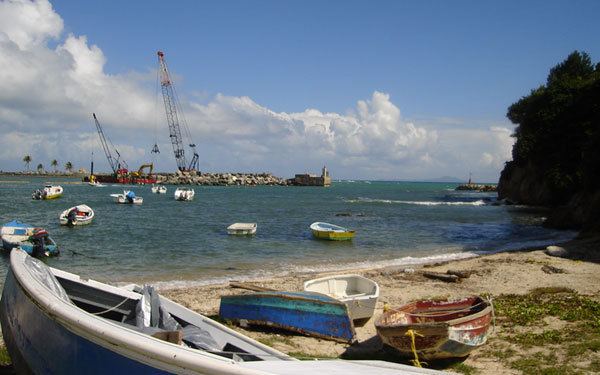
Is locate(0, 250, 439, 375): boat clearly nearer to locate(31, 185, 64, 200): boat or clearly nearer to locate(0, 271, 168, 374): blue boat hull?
locate(0, 271, 168, 374): blue boat hull

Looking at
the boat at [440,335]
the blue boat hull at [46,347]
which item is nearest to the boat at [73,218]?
the blue boat hull at [46,347]

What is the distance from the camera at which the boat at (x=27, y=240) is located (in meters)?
21.7

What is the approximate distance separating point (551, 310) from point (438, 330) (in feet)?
16.9

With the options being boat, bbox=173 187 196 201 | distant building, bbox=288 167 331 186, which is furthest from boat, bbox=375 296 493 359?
distant building, bbox=288 167 331 186

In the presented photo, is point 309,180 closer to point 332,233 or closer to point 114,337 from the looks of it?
point 332,233

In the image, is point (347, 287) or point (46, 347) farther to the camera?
point (347, 287)

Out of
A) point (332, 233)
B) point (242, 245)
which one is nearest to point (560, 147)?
point (332, 233)

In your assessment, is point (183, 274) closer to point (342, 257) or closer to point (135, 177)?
point (342, 257)

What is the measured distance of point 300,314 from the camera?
1087cm

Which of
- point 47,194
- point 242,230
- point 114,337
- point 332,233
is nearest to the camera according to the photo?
point 114,337

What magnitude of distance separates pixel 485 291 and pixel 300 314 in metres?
7.59

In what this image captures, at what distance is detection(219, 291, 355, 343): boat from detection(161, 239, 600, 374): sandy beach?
215 mm

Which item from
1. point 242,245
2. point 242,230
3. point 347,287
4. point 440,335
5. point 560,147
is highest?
point 560,147

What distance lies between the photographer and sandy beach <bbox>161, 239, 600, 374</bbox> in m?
9.52
